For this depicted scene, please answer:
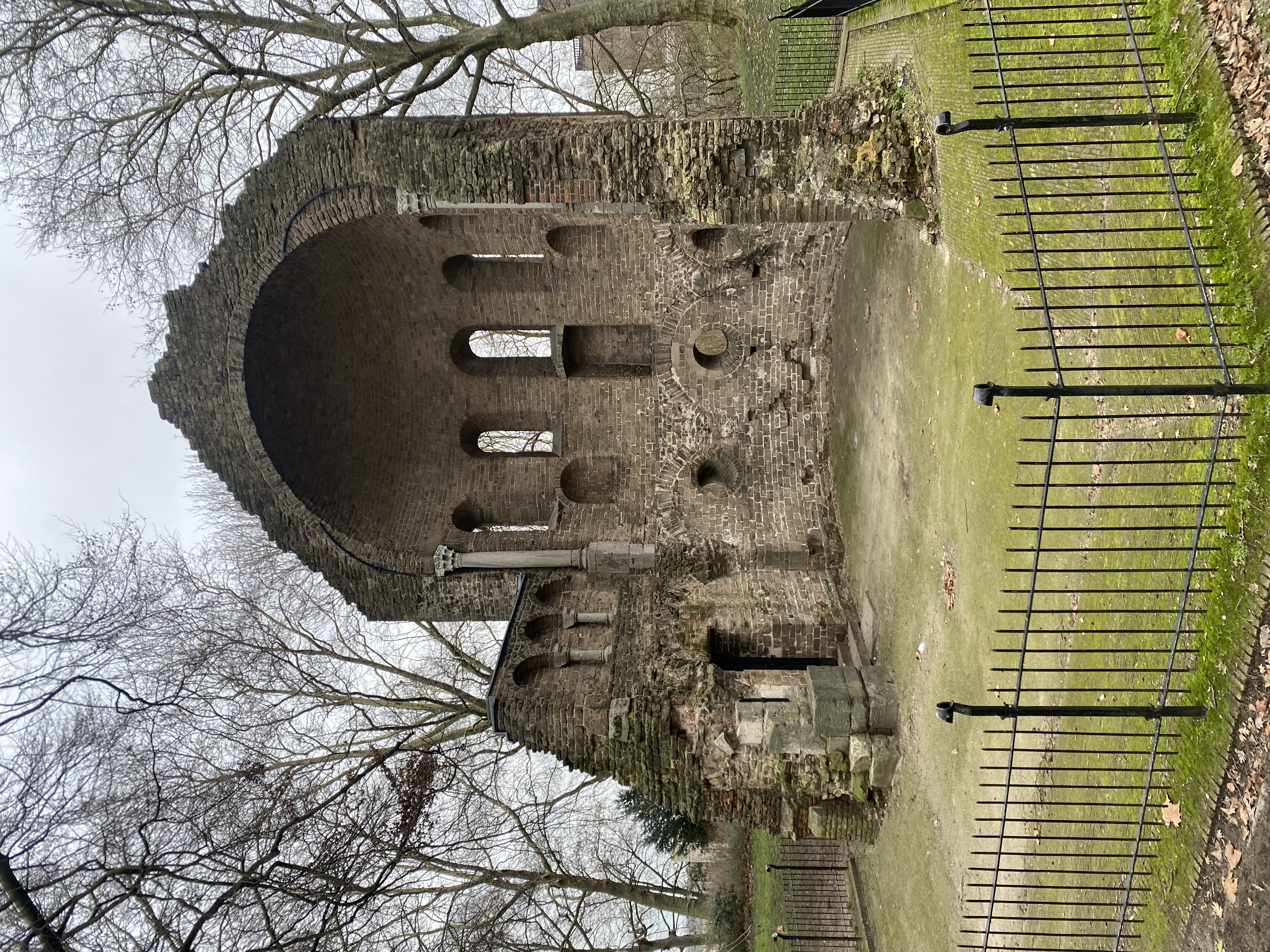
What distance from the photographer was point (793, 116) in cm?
696

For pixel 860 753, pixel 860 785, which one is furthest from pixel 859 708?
pixel 860 785

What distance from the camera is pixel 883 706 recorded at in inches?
267

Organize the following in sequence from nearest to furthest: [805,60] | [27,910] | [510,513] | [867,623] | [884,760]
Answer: [27,910] → [884,760] → [867,623] → [805,60] → [510,513]

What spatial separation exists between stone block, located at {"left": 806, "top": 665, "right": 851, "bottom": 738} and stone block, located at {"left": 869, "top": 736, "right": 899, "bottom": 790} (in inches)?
9.6

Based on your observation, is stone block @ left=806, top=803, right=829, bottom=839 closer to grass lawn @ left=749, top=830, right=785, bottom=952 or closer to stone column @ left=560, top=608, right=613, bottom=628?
stone column @ left=560, top=608, right=613, bottom=628

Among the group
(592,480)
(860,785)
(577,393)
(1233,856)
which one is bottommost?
(860,785)

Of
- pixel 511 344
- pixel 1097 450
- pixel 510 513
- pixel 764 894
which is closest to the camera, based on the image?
pixel 1097 450

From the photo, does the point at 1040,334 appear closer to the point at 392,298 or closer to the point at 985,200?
the point at 985,200

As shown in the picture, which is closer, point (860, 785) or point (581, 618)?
point (860, 785)

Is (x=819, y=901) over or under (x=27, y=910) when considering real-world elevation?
under

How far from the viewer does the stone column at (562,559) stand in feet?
30.8

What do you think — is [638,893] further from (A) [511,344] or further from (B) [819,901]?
(A) [511,344]

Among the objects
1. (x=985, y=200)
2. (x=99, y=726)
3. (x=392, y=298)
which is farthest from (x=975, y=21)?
(x=99, y=726)

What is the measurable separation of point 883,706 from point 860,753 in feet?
1.42
